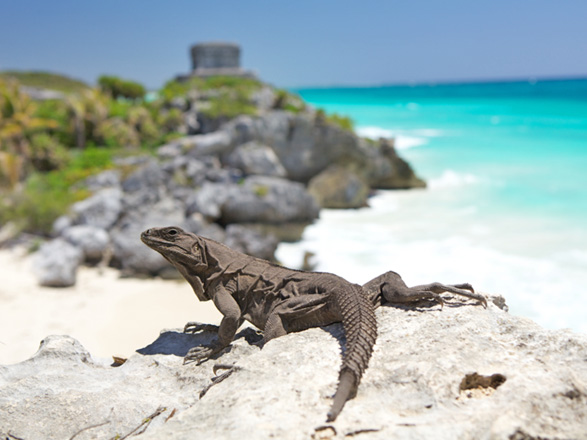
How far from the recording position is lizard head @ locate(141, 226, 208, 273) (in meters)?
4.84

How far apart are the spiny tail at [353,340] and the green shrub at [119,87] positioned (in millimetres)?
41451

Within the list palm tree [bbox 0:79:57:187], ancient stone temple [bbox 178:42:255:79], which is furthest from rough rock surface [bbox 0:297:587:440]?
ancient stone temple [bbox 178:42:255:79]

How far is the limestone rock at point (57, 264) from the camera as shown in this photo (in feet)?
43.9

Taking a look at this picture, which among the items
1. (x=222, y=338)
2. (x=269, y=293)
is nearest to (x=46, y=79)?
(x=269, y=293)

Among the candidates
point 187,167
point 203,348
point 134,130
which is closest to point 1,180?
point 187,167

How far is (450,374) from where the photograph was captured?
10.9 feet

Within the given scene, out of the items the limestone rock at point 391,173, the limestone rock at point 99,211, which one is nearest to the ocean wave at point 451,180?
the limestone rock at point 391,173

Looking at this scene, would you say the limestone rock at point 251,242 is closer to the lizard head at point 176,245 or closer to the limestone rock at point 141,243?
the limestone rock at point 141,243

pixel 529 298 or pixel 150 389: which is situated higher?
pixel 150 389

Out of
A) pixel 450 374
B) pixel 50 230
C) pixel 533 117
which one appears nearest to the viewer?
pixel 450 374

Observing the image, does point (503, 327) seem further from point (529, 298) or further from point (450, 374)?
point (529, 298)

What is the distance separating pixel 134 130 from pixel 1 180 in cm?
1141

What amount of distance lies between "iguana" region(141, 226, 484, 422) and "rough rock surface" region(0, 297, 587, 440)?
16cm

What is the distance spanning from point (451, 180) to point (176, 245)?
25217 millimetres
